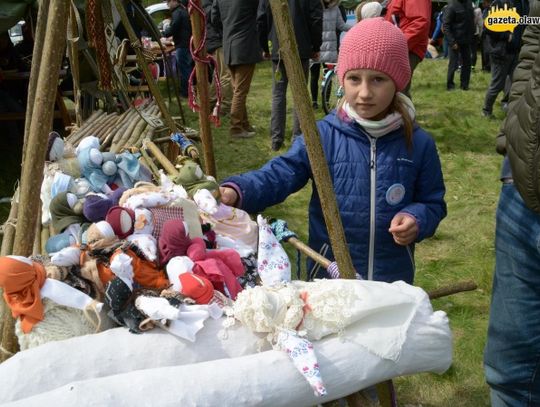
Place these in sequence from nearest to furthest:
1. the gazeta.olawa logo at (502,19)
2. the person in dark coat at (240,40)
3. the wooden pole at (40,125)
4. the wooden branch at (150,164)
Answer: the wooden pole at (40,125) < the wooden branch at (150,164) < the person in dark coat at (240,40) < the gazeta.olawa logo at (502,19)

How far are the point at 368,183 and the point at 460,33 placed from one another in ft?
21.6

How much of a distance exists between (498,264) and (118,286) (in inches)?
42.0

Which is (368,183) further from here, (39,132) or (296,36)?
(296,36)

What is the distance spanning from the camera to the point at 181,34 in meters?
6.94

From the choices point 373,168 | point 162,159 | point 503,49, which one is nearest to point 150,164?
point 162,159

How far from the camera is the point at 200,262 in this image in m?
1.34

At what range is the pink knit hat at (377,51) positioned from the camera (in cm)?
160

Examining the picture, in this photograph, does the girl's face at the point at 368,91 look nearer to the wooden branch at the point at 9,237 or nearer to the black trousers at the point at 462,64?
the wooden branch at the point at 9,237

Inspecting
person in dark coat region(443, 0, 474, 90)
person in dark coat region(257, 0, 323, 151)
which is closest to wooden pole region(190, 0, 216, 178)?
person in dark coat region(257, 0, 323, 151)

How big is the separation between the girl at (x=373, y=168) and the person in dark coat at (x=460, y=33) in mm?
6458

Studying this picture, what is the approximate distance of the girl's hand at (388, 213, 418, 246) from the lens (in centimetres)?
160

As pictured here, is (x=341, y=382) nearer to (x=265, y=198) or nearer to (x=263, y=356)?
(x=263, y=356)

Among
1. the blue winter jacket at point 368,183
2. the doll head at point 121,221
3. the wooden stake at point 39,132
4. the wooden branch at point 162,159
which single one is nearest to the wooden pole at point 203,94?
the wooden branch at point 162,159

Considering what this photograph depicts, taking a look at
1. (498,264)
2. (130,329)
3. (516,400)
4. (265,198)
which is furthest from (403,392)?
(130,329)
